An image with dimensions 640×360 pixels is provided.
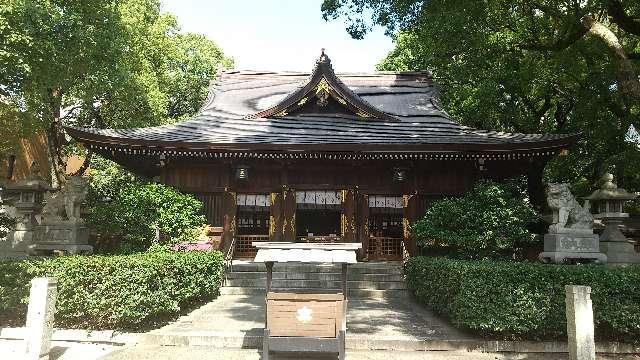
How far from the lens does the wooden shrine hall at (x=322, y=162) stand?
1406 cm

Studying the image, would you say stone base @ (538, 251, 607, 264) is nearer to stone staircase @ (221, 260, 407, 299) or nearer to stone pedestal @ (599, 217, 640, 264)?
stone pedestal @ (599, 217, 640, 264)

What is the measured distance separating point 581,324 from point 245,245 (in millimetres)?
10439

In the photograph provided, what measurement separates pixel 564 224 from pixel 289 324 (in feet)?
25.0

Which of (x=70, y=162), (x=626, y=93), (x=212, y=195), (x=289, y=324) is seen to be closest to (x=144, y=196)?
(x=212, y=195)

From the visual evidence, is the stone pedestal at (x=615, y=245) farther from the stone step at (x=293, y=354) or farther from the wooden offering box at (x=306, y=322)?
the wooden offering box at (x=306, y=322)

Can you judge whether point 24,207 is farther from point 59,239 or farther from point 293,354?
point 293,354

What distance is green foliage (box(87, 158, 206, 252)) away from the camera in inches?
481

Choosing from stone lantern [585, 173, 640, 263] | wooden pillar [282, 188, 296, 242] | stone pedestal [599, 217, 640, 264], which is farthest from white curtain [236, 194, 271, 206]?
stone pedestal [599, 217, 640, 264]

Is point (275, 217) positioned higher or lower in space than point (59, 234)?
higher

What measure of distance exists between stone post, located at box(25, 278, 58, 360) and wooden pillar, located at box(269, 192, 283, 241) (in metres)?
8.21

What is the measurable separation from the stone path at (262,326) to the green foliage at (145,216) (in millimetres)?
2351

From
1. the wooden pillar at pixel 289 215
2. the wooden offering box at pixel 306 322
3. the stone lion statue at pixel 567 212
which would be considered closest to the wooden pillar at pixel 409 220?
the wooden pillar at pixel 289 215

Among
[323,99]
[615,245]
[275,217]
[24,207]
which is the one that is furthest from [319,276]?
[24,207]

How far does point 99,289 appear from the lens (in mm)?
8656
